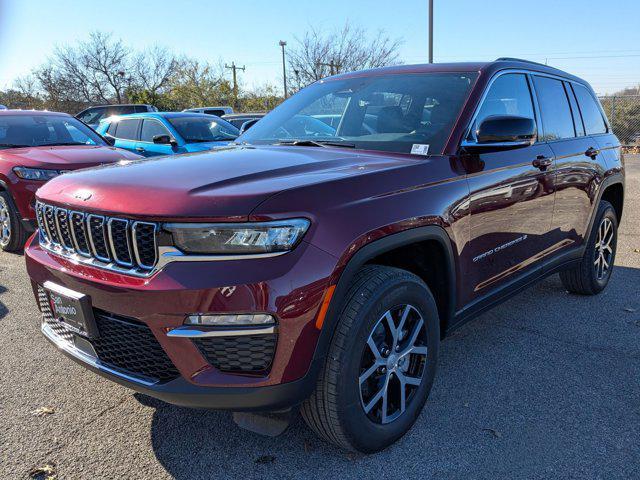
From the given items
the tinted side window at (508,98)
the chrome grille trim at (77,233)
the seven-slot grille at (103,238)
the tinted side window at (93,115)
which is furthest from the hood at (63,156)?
the tinted side window at (93,115)

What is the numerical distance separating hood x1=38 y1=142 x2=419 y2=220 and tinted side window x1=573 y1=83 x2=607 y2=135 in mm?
2464

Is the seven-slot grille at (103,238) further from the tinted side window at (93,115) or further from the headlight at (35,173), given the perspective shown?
the tinted side window at (93,115)

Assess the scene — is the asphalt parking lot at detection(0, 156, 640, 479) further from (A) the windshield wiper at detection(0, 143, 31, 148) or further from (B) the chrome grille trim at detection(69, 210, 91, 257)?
(A) the windshield wiper at detection(0, 143, 31, 148)

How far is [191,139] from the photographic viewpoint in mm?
8867

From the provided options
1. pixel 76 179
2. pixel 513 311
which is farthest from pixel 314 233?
pixel 513 311

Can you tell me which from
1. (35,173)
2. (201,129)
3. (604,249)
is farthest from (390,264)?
(201,129)

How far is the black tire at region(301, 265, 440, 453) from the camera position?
2145 mm

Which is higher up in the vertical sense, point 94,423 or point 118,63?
point 118,63

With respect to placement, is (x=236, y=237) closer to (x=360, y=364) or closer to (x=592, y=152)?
(x=360, y=364)

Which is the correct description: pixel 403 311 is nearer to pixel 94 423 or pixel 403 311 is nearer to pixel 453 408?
pixel 453 408

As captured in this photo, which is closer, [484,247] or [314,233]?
[314,233]

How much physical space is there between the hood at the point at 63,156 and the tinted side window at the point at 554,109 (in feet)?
14.8

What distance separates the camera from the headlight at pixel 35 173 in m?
5.74

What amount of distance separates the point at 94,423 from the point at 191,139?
22.2 ft
